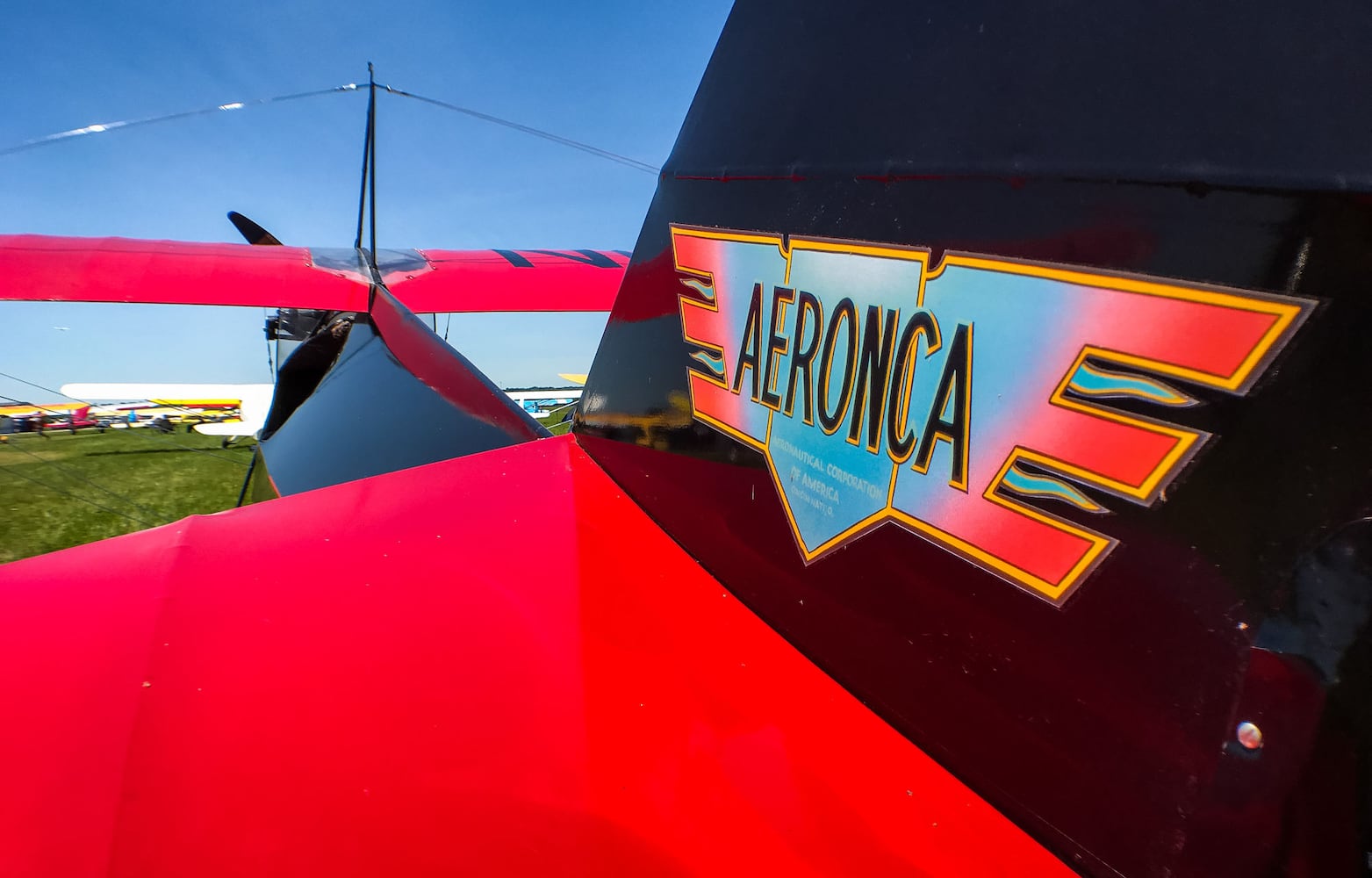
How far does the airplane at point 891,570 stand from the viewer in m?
0.60

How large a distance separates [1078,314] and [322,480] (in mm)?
2944

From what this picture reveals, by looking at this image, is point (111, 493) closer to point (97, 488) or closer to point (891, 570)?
point (97, 488)

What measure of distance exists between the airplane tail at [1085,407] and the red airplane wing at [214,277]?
19.1 feet

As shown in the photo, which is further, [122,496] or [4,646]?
[122,496]

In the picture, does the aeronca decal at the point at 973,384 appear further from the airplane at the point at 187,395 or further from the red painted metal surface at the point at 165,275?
the airplane at the point at 187,395

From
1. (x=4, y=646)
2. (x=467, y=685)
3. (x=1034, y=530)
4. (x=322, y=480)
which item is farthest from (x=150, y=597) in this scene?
(x=322, y=480)

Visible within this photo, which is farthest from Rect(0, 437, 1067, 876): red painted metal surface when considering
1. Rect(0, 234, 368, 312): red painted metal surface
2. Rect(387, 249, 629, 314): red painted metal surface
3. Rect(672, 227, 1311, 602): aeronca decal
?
Rect(387, 249, 629, 314): red painted metal surface

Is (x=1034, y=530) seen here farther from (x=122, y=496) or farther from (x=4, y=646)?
(x=122, y=496)

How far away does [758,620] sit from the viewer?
49.3 inches

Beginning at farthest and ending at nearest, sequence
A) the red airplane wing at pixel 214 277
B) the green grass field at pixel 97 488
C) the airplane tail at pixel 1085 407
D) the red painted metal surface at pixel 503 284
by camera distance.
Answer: the green grass field at pixel 97 488, the red painted metal surface at pixel 503 284, the red airplane wing at pixel 214 277, the airplane tail at pixel 1085 407

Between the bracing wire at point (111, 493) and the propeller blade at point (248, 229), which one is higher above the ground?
the propeller blade at point (248, 229)

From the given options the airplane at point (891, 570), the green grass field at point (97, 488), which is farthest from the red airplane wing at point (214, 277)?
the airplane at point (891, 570)

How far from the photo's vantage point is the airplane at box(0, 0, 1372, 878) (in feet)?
1.98

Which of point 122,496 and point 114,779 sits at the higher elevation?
point 114,779
